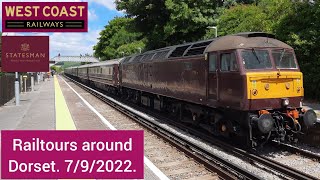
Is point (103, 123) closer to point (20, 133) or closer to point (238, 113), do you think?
point (238, 113)

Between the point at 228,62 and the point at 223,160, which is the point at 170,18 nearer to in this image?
the point at 228,62

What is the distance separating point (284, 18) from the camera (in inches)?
987

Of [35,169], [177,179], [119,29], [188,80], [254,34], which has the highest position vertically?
[119,29]

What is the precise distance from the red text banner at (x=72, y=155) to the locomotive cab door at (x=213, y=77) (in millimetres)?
5644

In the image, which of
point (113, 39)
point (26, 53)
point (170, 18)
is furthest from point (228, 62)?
point (113, 39)

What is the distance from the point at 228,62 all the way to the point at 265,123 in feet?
6.89

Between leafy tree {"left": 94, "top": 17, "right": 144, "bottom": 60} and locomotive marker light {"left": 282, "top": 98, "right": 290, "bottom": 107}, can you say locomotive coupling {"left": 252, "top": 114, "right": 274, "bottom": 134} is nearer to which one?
locomotive marker light {"left": 282, "top": 98, "right": 290, "bottom": 107}

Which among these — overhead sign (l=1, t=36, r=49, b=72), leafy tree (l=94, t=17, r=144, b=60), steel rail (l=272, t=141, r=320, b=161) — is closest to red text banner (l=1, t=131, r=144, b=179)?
steel rail (l=272, t=141, r=320, b=161)

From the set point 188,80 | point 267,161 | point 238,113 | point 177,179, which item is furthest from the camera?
point 188,80

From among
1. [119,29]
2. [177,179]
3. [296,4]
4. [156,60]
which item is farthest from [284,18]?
[119,29]

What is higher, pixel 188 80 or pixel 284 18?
pixel 284 18

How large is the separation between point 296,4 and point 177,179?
18826 mm

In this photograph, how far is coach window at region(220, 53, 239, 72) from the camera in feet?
36.3

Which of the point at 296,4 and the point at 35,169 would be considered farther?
the point at 296,4
